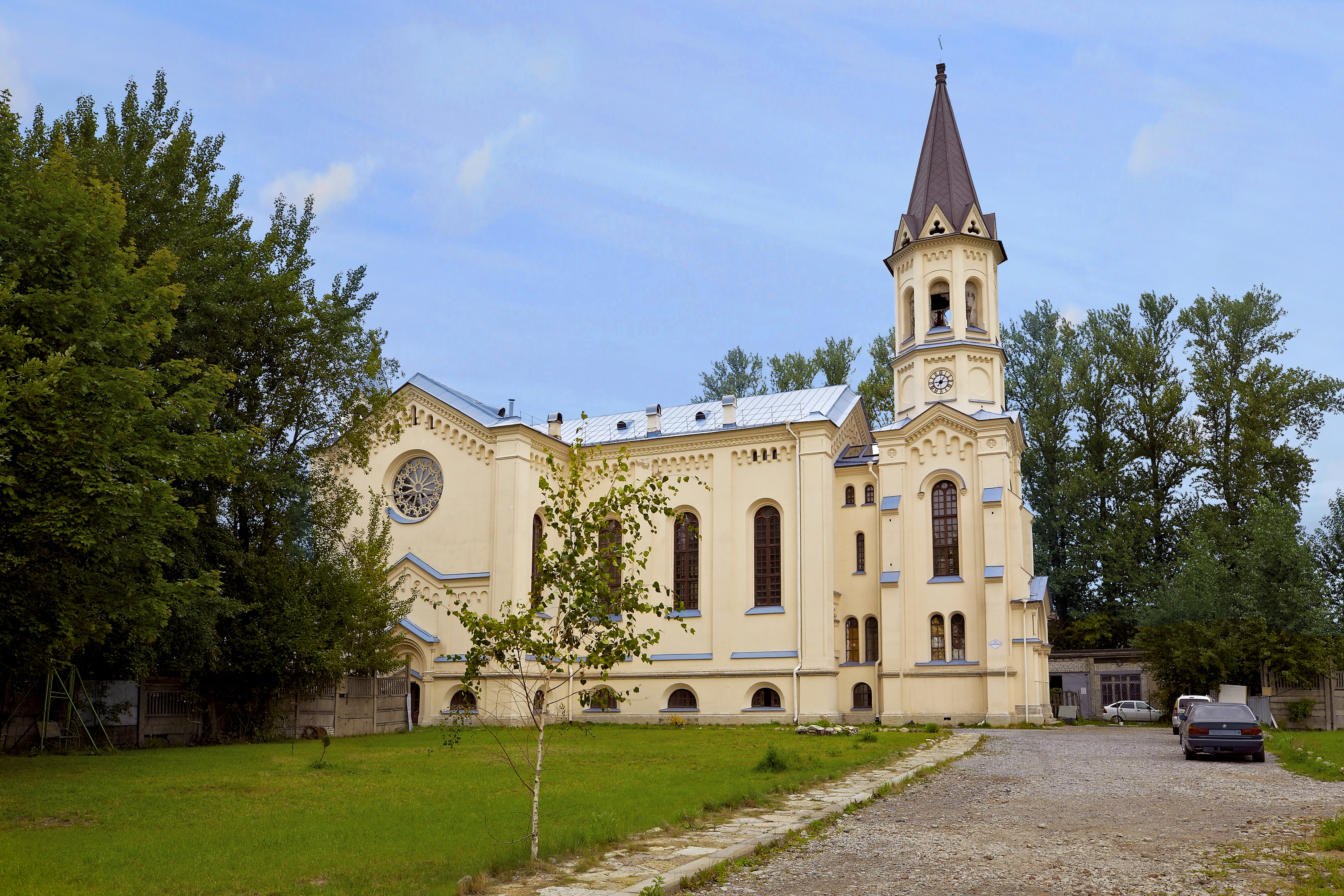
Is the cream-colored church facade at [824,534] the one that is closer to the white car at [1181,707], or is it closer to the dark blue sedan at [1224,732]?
the white car at [1181,707]

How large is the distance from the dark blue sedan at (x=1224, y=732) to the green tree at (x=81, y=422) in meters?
21.0

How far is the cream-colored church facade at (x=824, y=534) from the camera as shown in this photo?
119ft

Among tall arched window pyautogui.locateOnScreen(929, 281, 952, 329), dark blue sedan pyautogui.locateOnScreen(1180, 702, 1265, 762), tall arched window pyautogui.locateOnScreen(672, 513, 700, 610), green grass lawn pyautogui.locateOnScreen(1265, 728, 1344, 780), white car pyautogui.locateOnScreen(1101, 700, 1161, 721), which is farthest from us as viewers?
white car pyautogui.locateOnScreen(1101, 700, 1161, 721)

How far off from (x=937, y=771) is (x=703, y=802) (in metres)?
7.27

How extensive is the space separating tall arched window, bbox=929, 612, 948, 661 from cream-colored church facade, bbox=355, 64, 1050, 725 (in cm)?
6

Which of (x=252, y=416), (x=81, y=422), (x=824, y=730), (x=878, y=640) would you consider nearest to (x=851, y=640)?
(x=878, y=640)

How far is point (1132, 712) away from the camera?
43.5m

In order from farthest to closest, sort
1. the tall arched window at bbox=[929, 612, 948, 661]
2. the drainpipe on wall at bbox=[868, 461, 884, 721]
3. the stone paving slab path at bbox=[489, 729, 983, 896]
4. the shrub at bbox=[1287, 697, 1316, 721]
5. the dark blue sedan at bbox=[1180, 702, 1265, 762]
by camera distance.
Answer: the drainpipe on wall at bbox=[868, 461, 884, 721] → the tall arched window at bbox=[929, 612, 948, 661] → the shrub at bbox=[1287, 697, 1316, 721] → the dark blue sedan at bbox=[1180, 702, 1265, 762] → the stone paving slab path at bbox=[489, 729, 983, 896]

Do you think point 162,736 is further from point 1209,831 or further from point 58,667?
point 1209,831

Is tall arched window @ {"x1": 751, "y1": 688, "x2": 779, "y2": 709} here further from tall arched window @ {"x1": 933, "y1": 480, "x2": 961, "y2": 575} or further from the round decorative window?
the round decorative window

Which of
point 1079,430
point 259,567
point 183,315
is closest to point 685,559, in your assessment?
point 259,567

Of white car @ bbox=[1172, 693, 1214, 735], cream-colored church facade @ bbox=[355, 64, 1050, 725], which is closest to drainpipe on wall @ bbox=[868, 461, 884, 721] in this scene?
cream-colored church facade @ bbox=[355, 64, 1050, 725]

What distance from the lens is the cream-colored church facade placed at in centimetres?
3628

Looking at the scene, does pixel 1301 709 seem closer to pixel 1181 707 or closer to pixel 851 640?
pixel 1181 707
